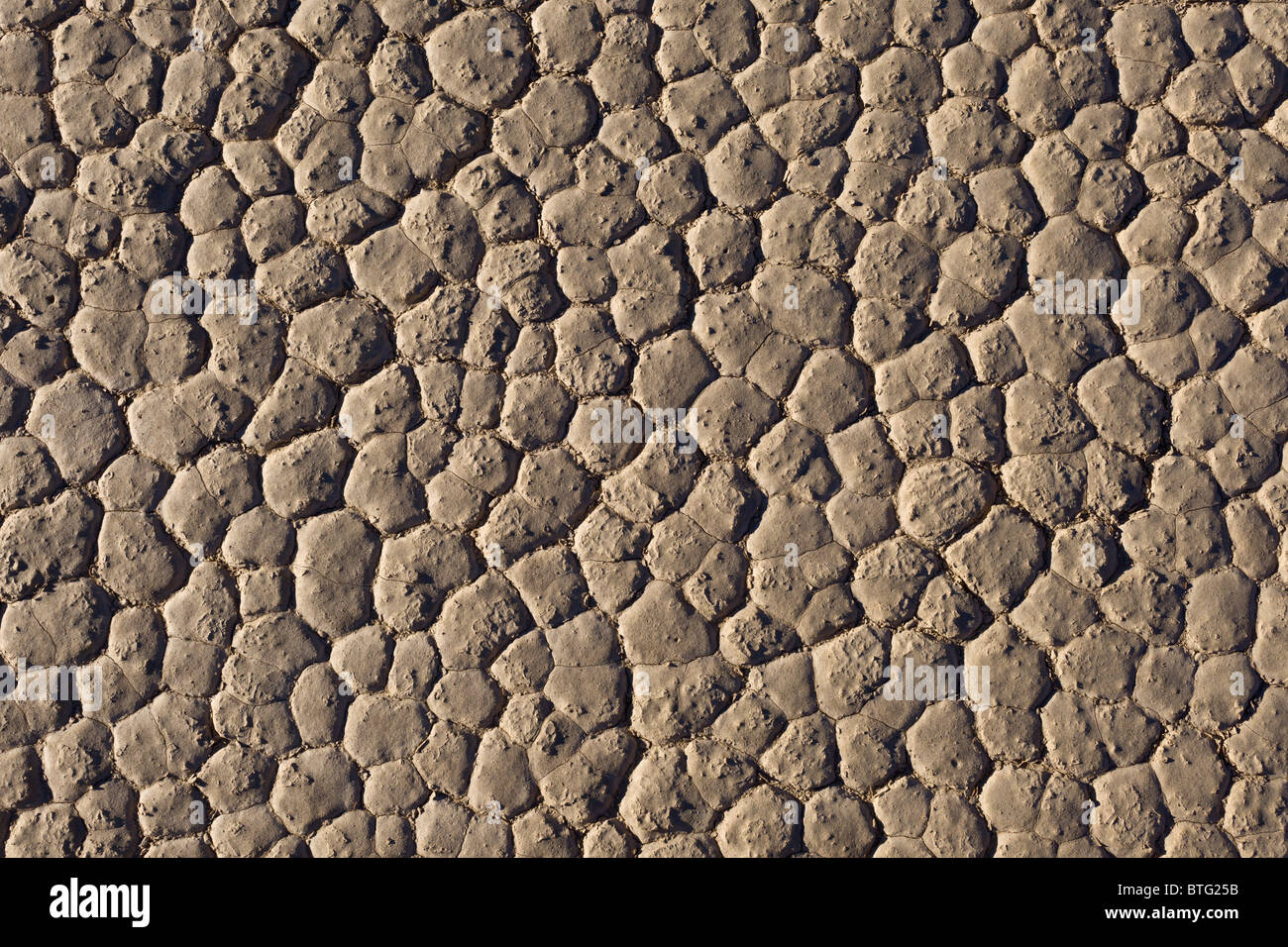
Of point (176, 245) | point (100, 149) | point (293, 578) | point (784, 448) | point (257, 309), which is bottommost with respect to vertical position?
point (293, 578)

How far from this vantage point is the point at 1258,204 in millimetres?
2920

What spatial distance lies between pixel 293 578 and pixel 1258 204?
277 cm

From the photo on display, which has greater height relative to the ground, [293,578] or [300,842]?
[293,578]

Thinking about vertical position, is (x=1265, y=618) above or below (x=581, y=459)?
below

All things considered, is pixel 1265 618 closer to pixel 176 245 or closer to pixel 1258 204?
pixel 1258 204

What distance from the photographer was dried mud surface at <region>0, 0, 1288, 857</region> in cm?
281

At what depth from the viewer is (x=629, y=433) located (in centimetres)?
290

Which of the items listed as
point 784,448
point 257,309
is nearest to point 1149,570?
point 784,448

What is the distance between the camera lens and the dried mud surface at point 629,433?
2.81m

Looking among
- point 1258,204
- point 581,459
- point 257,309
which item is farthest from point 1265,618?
point 257,309
